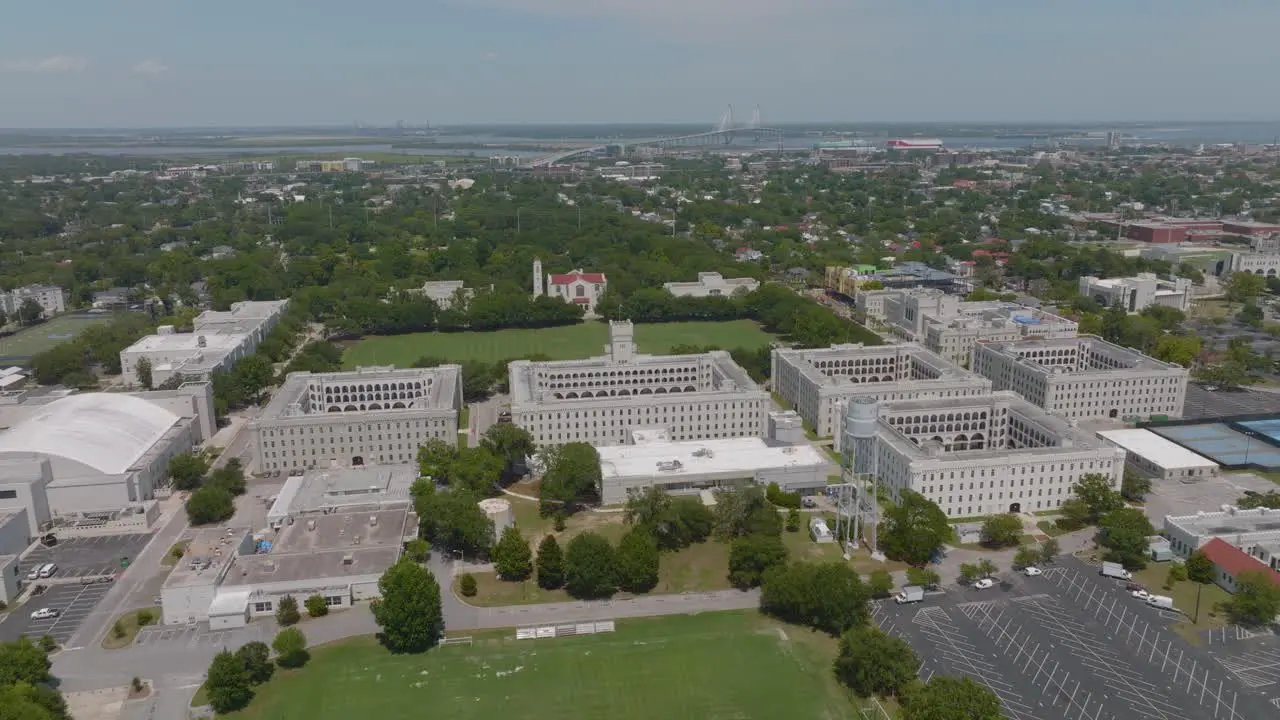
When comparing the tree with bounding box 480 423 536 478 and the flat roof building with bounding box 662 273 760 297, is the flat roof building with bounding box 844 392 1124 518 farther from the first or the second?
the flat roof building with bounding box 662 273 760 297

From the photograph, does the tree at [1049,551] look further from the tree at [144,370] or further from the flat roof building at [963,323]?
the tree at [144,370]

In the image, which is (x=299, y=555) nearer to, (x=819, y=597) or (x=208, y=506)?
(x=208, y=506)

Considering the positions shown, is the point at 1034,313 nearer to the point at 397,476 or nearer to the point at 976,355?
the point at 976,355

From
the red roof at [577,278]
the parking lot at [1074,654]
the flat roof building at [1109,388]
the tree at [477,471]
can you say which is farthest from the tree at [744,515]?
the red roof at [577,278]

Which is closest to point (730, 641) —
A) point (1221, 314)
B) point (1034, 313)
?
point (1034, 313)

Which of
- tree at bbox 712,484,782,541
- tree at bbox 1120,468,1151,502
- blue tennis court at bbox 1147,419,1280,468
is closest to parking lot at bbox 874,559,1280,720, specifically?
tree at bbox 712,484,782,541

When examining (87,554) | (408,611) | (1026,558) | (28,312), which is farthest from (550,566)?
(28,312)

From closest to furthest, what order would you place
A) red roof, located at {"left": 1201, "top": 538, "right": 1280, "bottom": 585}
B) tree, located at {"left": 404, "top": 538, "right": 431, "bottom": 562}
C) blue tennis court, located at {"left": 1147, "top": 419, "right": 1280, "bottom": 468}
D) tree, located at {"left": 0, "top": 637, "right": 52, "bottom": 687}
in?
1. tree, located at {"left": 0, "top": 637, "right": 52, "bottom": 687}
2. red roof, located at {"left": 1201, "top": 538, "right": 1280, "bottom": 585}
3. tree, located at {"left": 404, "top": 538, "right": 431, "bottom": 562}
4. blue tennis court, located at {"left": 1147, "top": 419, "right": 1280, "bottom": 468}
